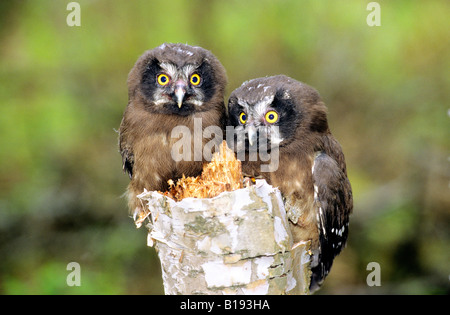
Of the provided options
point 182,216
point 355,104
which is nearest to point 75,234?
point 355,104

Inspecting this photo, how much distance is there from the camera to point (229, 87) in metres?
7.22

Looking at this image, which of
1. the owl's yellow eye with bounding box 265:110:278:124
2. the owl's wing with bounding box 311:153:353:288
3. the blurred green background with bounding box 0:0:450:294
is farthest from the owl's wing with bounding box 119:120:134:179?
the blurred green background with bounding box 0:0:450:294

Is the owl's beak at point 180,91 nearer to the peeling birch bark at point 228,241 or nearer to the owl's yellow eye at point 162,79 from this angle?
the owl's yellow eye at point 162,79

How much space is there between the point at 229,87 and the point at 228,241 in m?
4.66

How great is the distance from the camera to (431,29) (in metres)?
7.08

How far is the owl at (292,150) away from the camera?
381cm

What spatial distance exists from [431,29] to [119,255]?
5070 mm

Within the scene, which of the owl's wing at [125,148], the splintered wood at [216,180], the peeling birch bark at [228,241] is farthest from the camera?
the owl's wing at [125,148]

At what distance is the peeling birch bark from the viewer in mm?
2756

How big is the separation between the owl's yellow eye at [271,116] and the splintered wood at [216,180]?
520mm

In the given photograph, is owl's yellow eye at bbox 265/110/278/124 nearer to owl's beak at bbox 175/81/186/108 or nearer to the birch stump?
owl's beak at bbox 175/81/186/108

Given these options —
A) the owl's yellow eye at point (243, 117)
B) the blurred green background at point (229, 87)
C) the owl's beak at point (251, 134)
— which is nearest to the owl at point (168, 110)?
the owl's yellow eye at point (243, 117)

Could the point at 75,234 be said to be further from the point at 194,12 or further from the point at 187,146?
the point at 187,146

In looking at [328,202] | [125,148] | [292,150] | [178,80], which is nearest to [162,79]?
[178,80]
